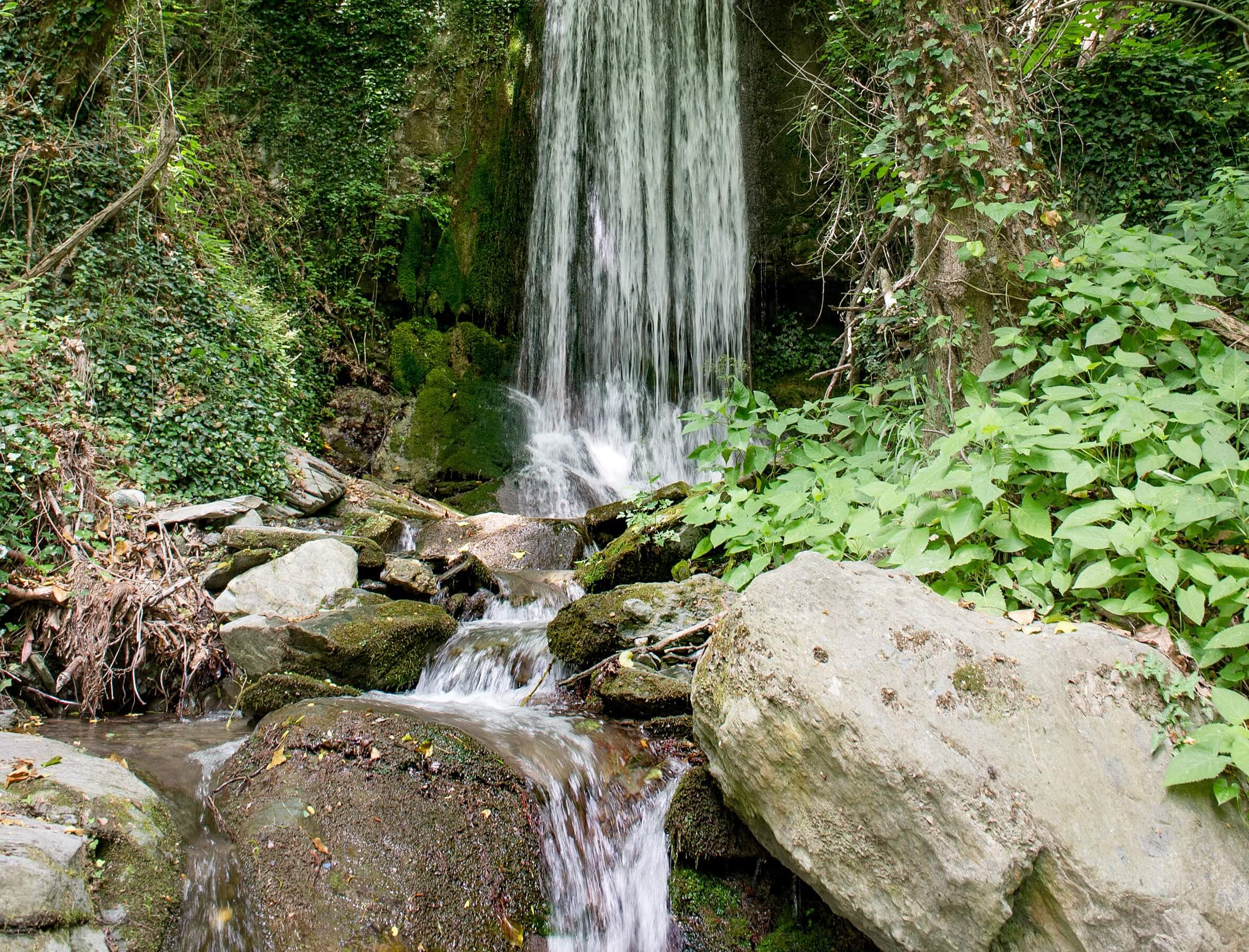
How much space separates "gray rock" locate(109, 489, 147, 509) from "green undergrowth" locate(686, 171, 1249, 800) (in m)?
3.72

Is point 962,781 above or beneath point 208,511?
above

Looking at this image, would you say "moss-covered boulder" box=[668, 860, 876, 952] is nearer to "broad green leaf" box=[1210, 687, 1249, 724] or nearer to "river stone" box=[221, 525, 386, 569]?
"broad green leaf" box=[1210, 687, 1249, 724]

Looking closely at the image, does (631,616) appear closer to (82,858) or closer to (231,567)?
(82,858)

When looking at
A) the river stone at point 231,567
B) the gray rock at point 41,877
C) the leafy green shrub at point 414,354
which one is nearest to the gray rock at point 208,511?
the river stone at point 231,567

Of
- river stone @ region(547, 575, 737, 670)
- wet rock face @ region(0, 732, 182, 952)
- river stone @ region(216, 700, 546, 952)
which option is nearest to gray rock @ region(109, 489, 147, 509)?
wet rock face @ region(0, 732, 182, 952)

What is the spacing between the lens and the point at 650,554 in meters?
5.18

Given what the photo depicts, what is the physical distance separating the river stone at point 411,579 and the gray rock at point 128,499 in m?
1.63

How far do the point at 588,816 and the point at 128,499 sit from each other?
3.90 m

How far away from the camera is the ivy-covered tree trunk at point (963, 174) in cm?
357

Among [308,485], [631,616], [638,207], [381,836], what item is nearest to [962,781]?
[381,836]

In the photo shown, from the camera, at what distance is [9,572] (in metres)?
4.15

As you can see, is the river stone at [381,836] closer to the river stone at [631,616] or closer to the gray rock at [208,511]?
the river stone at [631,616]

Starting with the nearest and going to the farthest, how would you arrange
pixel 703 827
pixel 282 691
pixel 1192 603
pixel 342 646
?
pixel 1192 603
pixel 703 827
pixel 282 691
pixel 342 646

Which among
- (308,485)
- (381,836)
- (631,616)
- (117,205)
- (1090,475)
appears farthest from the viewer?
(308,485)
